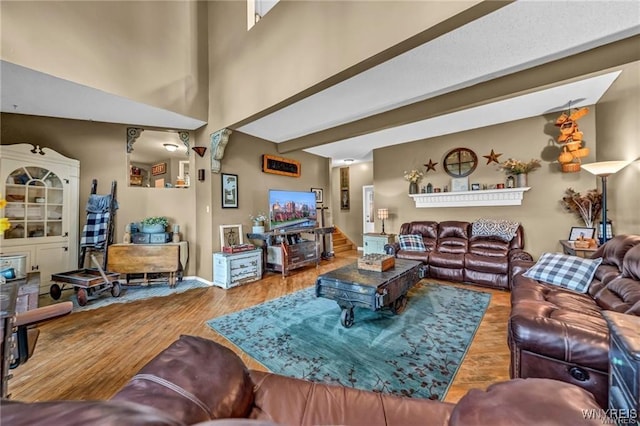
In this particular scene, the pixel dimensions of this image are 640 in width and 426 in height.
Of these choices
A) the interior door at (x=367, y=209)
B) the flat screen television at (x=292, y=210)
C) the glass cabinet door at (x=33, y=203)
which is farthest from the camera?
the interior door at (x=367, y=209)

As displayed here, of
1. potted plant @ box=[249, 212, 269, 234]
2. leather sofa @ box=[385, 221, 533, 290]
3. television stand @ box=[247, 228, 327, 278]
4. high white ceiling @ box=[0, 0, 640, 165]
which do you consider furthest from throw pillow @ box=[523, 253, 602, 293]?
potted plant @ box=[249, 212, 269, 234]

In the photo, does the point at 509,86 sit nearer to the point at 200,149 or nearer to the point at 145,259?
the point at 200,149

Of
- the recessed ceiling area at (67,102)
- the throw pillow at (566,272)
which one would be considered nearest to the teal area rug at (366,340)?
the throw pillow at (566,272)

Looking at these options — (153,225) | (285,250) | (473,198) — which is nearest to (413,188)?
(473,198)

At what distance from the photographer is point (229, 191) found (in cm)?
447

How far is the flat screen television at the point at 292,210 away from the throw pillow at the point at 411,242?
2125mm

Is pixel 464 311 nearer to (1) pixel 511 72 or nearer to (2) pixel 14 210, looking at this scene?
(1) pixel 511 72

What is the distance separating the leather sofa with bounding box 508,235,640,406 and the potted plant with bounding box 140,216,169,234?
4702 millimetres

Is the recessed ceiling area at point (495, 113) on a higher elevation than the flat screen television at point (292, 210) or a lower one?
higher

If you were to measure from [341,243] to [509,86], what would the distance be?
5490mm

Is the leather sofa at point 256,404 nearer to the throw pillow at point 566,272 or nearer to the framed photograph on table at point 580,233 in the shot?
the throw pillow at point 566,272

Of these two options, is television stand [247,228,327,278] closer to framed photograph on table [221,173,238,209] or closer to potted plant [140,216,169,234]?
framed photograph on table [221,173,238,209]

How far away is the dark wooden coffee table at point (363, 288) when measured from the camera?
2371mm

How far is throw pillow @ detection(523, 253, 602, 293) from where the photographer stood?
2266 mm
